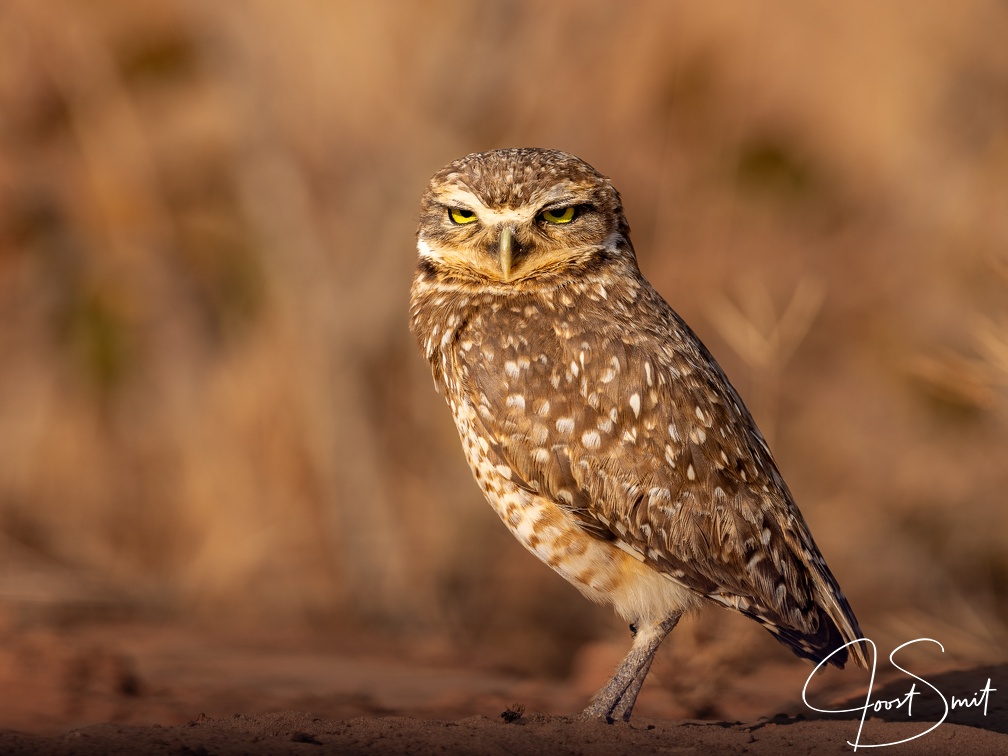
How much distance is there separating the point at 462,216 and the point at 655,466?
115 centimetres

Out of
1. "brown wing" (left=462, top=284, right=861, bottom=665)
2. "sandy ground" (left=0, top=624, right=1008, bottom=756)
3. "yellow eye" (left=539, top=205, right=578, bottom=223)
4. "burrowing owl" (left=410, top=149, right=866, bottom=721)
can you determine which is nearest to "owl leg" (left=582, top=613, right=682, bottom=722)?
"burrowing owl" (left=410, top=149, right=866, bottom=721)

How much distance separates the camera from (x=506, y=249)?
4.32 m

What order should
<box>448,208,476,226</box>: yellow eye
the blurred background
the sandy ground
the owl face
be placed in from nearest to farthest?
the sandy ground → the owl face → <box>448,208,476,226</box>: yellow eye → the blurred background

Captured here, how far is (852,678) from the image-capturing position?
239 inches

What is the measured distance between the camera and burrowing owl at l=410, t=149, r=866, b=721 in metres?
4.26

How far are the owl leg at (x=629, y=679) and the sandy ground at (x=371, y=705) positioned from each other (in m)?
0.12

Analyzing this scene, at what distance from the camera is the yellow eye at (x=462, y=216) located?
4.50 m

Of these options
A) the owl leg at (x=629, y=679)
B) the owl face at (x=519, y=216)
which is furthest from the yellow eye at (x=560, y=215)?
the owl leg at (x=629, y=679)

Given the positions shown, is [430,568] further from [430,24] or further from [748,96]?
[748,96]

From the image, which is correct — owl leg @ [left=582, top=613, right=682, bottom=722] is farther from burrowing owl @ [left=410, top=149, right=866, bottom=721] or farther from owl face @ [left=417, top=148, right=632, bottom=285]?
owl face @ [left=417, top=148, right=632, bottom=285]

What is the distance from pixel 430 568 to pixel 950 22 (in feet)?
22.2

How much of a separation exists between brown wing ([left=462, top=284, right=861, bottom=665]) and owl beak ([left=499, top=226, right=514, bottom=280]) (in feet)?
0.77
